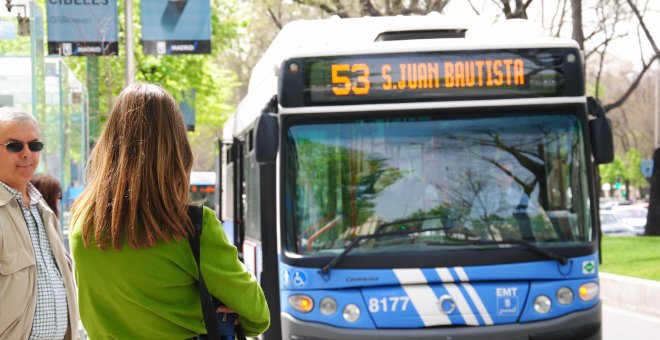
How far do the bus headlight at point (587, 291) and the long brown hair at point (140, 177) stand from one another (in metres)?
5.23

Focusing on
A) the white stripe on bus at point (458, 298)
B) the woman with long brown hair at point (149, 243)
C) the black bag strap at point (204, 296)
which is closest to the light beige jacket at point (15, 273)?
the woman with long brown hair at point (149, 243)

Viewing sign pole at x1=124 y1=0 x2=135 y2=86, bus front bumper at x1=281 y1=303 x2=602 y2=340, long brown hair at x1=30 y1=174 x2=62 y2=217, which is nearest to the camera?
long brown hair at x1=30 y1=174 x2=62 y2=217

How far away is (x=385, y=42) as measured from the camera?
8.05 metres

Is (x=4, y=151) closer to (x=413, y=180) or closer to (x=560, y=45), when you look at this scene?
(x=413, y=180)

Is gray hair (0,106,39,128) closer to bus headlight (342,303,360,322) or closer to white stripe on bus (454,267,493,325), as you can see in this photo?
bus headlight (342,303,360,322)

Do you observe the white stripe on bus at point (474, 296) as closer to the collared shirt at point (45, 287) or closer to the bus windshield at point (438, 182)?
the bus windshield at point (438, 182)

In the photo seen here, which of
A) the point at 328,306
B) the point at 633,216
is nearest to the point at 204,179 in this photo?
the point at 633,216

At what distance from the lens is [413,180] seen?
7789 mm

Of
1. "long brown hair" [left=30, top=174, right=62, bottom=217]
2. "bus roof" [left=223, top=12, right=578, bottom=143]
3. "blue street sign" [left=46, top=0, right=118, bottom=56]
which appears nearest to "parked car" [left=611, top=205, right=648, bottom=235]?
"blue street sign" [left=46, top=0, right=118, bottom=56]

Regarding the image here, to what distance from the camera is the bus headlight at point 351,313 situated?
761 centimetres

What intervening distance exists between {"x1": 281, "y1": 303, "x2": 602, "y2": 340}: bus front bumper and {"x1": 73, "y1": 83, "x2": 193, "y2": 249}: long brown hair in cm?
463

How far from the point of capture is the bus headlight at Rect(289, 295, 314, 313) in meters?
7.73

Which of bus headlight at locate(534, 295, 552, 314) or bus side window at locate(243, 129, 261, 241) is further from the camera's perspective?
bus side window at locate(243, 129, 261, 241)

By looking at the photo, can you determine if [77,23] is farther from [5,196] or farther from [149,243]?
[149,243]
